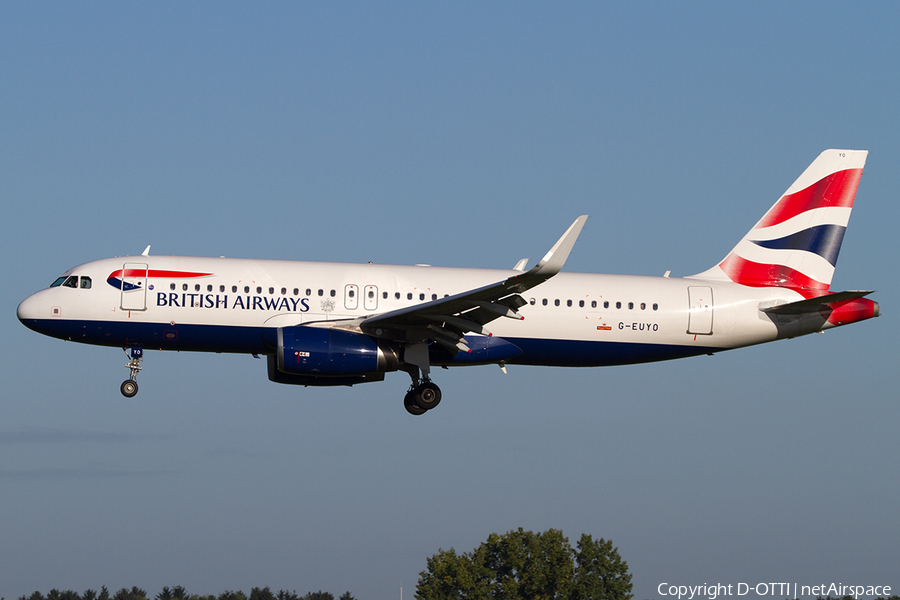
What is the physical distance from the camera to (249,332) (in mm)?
32812

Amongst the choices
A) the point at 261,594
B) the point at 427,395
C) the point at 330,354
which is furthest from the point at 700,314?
the point at 261,594

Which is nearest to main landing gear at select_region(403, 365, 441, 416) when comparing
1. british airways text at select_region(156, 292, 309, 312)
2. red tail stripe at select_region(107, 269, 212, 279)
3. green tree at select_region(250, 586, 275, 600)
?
british airways text at select_region(156, 292, 309, 312)

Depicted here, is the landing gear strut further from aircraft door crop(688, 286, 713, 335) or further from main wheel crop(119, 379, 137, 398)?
aircraft door crop(688, 286, 713, 335)

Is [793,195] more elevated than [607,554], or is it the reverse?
[793,195]

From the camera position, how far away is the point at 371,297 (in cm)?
3341

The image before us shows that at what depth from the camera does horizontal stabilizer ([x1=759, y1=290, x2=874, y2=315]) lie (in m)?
32.4

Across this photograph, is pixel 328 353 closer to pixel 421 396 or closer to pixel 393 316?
pixel 393 316

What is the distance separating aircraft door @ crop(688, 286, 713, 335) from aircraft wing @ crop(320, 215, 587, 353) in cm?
570

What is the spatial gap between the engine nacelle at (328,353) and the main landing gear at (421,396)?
218 centimetres

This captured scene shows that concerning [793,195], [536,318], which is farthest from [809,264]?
[536,318]

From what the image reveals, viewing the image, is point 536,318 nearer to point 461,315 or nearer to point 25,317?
point 461,315

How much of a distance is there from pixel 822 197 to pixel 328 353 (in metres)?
18.1

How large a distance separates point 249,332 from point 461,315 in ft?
20.8

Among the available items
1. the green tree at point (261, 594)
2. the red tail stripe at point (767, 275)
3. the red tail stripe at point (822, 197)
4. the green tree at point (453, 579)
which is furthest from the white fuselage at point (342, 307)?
the green tree at point (261, 594)
